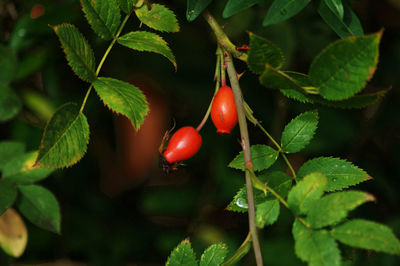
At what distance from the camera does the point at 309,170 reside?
1286 millimetres

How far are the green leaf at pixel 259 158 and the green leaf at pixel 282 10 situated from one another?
1.04 ft

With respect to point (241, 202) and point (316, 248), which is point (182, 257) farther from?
point (316, 248)

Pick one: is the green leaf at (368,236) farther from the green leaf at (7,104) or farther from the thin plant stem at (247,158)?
the green leaf at (7,104)

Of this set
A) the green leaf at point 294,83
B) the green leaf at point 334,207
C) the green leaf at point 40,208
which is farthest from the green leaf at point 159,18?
the green leaf at point 40,208

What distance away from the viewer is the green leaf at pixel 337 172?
124 centimetres

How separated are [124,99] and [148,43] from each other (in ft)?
0.56

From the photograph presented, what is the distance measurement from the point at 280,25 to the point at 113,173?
1.71m

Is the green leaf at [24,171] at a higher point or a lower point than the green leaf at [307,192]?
lower

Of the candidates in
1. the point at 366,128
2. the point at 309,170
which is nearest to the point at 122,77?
the point at 366,128

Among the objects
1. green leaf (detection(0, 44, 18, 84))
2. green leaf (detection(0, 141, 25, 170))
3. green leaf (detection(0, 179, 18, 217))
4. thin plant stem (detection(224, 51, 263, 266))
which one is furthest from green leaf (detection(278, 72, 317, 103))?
green leaf (detection(0, 44, 18, 84))

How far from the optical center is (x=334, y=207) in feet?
3.31

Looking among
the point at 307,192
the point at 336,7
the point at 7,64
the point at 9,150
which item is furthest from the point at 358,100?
the point at 7,64

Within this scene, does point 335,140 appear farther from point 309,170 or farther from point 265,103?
point 309,170

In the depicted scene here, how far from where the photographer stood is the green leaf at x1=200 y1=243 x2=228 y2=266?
1.21 m
